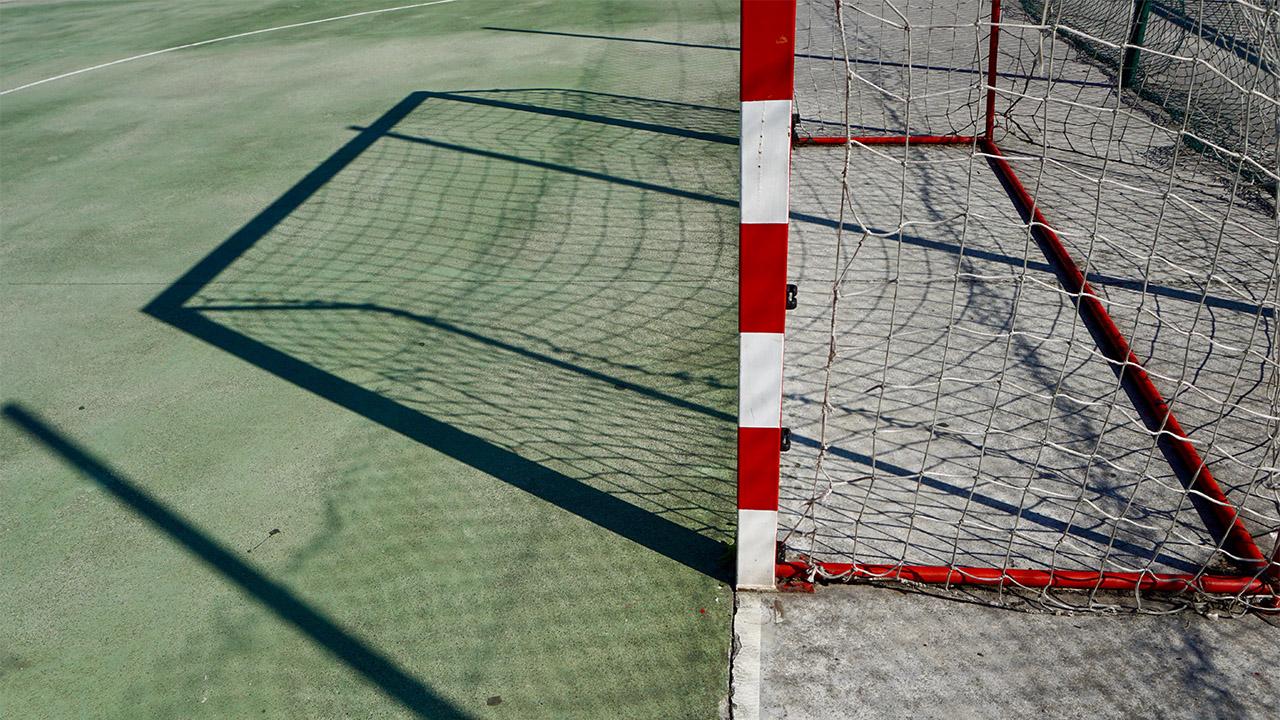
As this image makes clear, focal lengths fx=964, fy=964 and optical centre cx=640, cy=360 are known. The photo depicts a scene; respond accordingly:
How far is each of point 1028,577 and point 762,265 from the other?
51.0 inches

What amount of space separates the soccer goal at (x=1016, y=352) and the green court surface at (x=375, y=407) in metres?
0.47

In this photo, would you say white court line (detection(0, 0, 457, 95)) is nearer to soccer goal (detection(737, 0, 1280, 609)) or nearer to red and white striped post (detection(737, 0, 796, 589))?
soccer goal (detection(737, 0, 1280, 609))

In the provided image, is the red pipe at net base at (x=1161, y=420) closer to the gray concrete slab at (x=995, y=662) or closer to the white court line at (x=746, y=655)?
the gray concrete slab at (x=995, y=662)

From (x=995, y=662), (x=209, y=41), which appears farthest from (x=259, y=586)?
(x=209, y=41)

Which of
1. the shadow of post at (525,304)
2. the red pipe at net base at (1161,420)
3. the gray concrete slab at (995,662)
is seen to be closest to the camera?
the gray concrete slab at (995,662)

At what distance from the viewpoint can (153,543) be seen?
3428mm

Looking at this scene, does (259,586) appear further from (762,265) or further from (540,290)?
(540,290)

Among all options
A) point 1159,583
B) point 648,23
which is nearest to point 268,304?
point 1159,583

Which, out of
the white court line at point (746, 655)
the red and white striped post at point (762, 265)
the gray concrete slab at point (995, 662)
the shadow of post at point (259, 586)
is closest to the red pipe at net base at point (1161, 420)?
the gray concrete slab at point (995, 662)

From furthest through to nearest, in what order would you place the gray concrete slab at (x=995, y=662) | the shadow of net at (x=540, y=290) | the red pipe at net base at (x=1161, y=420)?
the shadow of net at (x=540, y=290) → the red pipe at net base at (x=1161, y=420) → the gray concrete slab at (x=995, y=662)

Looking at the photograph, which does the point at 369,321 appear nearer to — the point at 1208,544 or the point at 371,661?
the point at 371,661

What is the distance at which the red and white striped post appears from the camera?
2359mm

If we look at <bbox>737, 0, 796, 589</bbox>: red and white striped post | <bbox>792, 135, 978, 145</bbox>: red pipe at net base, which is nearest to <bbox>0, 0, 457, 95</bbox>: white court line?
<bbox>792, 135, 978, 145</bbox>: red pipe at net base

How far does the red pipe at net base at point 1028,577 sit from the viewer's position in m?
2.88
